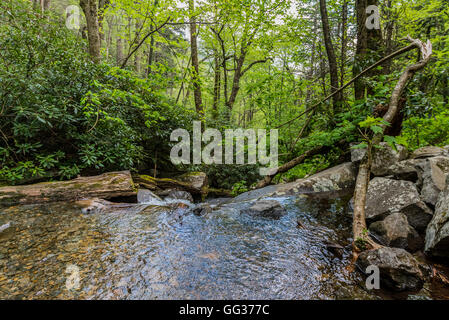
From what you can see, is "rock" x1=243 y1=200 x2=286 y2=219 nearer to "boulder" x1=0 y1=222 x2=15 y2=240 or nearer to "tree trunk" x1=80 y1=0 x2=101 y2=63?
"boulder" x1=0 y1=222 x2=15 y2=240

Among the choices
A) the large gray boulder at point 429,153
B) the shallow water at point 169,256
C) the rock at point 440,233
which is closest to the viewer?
the shallow water at point 169,256

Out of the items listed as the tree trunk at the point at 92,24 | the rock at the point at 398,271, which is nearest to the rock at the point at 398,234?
the rock at the point at 398,271

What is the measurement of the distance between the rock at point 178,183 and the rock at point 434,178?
564 cm

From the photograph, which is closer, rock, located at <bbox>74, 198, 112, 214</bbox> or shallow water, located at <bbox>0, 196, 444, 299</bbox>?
shallow water, located at <bbox>0, 196, 444, 299</bbox>

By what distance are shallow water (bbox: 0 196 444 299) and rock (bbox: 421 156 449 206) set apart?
42.8 inches

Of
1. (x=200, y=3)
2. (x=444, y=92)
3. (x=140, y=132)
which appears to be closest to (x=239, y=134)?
(x=140, y=132)

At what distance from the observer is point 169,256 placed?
245 centimetres

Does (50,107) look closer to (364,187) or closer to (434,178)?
(364,187)

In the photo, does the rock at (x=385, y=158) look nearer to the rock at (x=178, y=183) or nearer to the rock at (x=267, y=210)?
the rock at (x=267, y=210)

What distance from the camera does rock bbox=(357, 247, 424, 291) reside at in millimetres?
1879

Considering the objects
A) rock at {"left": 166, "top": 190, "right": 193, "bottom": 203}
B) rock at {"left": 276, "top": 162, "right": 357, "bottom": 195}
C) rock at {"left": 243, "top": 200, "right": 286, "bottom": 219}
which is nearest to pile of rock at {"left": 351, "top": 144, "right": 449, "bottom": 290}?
rock at {"left": 276, "top": 162, "right": 357, "bottom": 195}

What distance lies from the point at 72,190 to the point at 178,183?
10.6 feet

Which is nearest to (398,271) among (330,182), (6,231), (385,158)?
(385,158)

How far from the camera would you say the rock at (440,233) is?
2.14m
